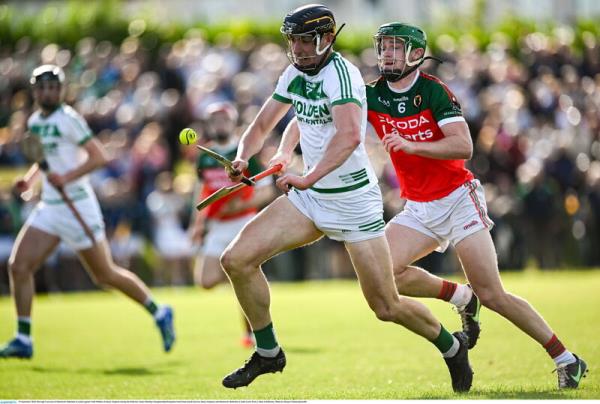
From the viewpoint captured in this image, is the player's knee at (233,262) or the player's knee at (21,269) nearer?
the player's knee at (233,262)

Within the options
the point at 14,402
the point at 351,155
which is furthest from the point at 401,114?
the point at 14,402

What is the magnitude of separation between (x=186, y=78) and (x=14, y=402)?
55.6 feet

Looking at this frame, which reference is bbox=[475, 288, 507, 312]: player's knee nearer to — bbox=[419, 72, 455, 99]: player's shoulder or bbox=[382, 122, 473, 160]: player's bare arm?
bbox=[382, 122, 473, 160]: player's bare arm

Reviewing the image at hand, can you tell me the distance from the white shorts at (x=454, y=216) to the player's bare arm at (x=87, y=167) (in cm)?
403

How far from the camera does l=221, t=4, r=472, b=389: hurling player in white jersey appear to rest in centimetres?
835

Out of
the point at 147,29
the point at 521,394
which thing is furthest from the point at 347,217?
the point at 147,29

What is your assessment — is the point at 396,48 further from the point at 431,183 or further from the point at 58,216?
the point at 58,216

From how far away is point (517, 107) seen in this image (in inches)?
930

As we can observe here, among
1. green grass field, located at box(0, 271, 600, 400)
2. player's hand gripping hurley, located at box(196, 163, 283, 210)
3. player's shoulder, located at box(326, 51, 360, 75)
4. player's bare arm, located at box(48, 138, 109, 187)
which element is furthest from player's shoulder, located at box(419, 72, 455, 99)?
player's bare arm, located at box(48, 138, 109, 187)

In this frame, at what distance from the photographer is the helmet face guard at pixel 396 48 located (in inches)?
351

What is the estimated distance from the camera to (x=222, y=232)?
13.9 meters

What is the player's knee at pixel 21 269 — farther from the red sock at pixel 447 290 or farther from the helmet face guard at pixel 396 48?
the helmet face guard at pixel 396 48

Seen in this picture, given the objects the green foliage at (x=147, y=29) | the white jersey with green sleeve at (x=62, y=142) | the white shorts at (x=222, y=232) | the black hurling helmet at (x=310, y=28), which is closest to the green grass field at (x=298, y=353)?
the white shorts at (x=222, y=232)

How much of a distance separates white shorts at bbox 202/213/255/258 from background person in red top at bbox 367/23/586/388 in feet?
15.1
